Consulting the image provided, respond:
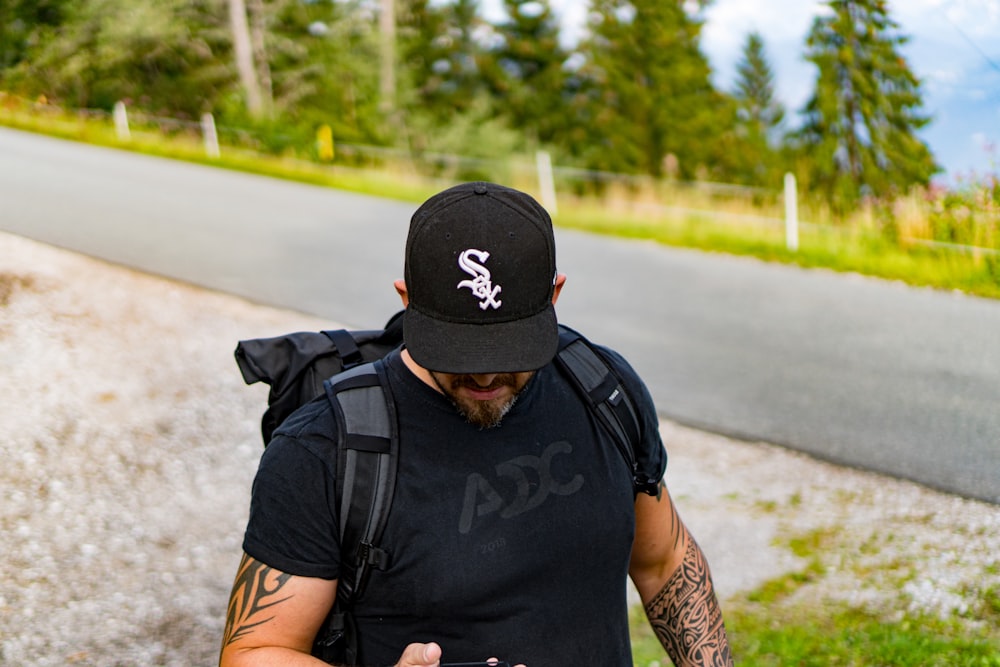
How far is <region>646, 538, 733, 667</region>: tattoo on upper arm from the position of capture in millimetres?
2342

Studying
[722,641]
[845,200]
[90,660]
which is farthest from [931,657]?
[845,200]

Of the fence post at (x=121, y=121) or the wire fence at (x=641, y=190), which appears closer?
the wire fence at (x=641, y=190)

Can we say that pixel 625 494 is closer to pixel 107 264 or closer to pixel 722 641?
pixel 722 641

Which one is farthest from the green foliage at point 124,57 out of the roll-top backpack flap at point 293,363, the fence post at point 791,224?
the fence post at point 791,224

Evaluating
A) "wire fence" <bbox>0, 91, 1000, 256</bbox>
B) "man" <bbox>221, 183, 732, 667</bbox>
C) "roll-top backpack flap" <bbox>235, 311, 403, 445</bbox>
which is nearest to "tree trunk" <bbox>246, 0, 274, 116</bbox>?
"wire fence" <bbox>0, 91, 1000, 256</bbox>

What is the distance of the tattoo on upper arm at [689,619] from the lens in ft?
7.68

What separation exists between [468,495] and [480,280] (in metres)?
0.41

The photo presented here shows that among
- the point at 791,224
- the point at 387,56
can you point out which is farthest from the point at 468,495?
the point at 387,56

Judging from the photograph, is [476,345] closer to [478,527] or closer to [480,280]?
[480,280]

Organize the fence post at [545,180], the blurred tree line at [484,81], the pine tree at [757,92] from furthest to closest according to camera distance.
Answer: the pine tree at [757,92] < the fence post at [545,180] < the blurred tree line at [484,81]

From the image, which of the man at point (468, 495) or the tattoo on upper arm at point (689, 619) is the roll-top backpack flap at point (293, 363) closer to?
the man at point (468, 495)

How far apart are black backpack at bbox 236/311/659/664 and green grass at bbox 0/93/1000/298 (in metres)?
6.83

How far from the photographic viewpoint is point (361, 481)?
1800mm

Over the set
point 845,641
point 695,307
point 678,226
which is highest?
point 678,226
